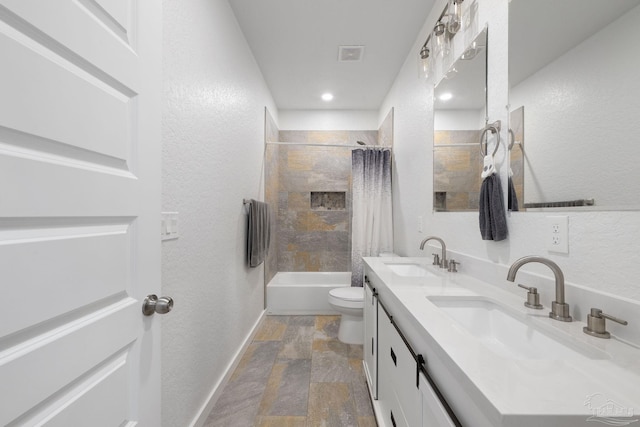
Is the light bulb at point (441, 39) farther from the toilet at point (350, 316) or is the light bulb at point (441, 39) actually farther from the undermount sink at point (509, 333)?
the toilet at point (350, 316)

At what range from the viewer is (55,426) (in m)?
0.50

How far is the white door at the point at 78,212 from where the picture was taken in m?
0.44

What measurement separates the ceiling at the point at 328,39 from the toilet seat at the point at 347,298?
224 centimetres

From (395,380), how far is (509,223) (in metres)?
0.83

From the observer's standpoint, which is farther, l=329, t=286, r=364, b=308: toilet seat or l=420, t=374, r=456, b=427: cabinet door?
l=329, t=286, r=364, b=308: toilet seat

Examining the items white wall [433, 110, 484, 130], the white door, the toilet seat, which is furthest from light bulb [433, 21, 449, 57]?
the toilet seat

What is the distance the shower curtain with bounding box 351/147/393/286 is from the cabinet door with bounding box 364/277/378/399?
1145mm

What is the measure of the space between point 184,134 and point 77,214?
86 cm

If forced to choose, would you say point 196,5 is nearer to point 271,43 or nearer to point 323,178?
point 271,43

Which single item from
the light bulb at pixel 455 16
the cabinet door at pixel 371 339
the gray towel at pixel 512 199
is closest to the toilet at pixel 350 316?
the cabinet door at pixel 371 339

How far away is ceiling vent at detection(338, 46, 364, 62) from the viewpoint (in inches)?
93.1

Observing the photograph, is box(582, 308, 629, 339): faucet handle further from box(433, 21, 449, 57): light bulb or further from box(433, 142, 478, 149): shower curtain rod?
box(433, 21, 449, 57): light bulb

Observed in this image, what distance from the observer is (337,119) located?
3.82 m

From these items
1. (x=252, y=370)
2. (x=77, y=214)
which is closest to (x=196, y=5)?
(x=77, y=214)
